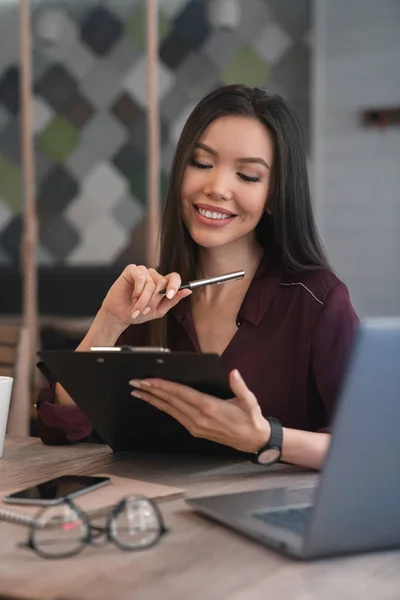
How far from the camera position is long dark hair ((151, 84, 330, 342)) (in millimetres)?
1729

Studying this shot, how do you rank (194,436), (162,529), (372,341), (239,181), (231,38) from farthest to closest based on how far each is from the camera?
(231,38), (239,181), (194,436), (162,529), (372,341)

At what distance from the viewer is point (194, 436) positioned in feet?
4.78

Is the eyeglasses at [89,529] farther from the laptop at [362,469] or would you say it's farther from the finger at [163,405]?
the finger at [163,405]

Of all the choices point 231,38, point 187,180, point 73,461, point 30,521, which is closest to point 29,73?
point 231,38

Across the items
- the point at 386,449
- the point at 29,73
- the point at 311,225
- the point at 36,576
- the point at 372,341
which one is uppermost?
the point at 29,73

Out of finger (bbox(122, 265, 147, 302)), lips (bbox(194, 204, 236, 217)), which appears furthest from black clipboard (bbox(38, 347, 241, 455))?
lips (bbox(194, 204, 236, 217))

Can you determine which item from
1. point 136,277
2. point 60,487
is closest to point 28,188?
point 136,277

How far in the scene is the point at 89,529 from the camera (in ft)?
3.35

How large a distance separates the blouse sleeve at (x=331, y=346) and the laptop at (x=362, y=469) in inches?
24.9

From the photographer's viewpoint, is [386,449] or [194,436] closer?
[386,449]

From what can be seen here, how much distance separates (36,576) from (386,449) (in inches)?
15.6

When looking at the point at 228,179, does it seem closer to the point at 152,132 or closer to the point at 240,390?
the point at 240,390

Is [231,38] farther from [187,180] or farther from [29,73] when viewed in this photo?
[187,180]

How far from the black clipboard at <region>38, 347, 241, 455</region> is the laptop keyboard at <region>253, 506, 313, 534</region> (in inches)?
8.0
